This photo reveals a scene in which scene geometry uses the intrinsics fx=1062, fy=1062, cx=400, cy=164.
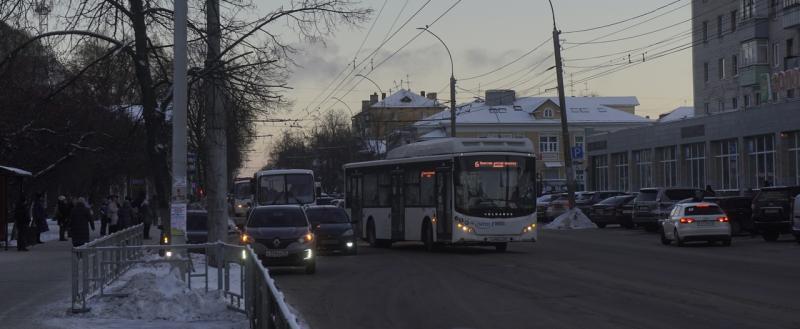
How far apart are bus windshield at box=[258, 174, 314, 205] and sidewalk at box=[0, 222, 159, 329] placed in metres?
16.2

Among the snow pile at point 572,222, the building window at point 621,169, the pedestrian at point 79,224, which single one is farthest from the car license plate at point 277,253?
the building window at point 621,169

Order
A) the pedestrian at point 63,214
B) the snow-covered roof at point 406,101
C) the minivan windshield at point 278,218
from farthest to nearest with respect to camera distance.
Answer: the snow-covered roof at point 406,101 < the pedestrian at point 63,214 < the minivan windshield at point 278,218

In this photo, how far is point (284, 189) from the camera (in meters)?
47.8

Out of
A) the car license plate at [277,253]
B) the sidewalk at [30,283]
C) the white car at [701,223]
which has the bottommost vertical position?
the sidewalk at [30,283]

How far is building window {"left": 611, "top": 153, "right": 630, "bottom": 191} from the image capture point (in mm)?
69625

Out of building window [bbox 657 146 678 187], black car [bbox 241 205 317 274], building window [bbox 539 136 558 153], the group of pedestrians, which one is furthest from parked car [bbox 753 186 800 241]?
building window [bbox 539 136 558 153]

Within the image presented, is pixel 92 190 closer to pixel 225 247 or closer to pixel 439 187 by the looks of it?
pixel 439 187

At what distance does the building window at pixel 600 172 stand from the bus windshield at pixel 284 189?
3150cm

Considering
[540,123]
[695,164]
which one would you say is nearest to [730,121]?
[695,164]

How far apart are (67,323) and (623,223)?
119ft

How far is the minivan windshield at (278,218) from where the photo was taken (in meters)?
24.3

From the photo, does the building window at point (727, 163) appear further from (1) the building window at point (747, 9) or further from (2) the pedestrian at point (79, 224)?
(2) the pedestrian at point (79, 224)

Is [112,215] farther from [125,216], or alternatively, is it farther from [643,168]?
[643,168]

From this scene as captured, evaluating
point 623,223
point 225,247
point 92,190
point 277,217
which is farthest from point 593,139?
point 225,247
